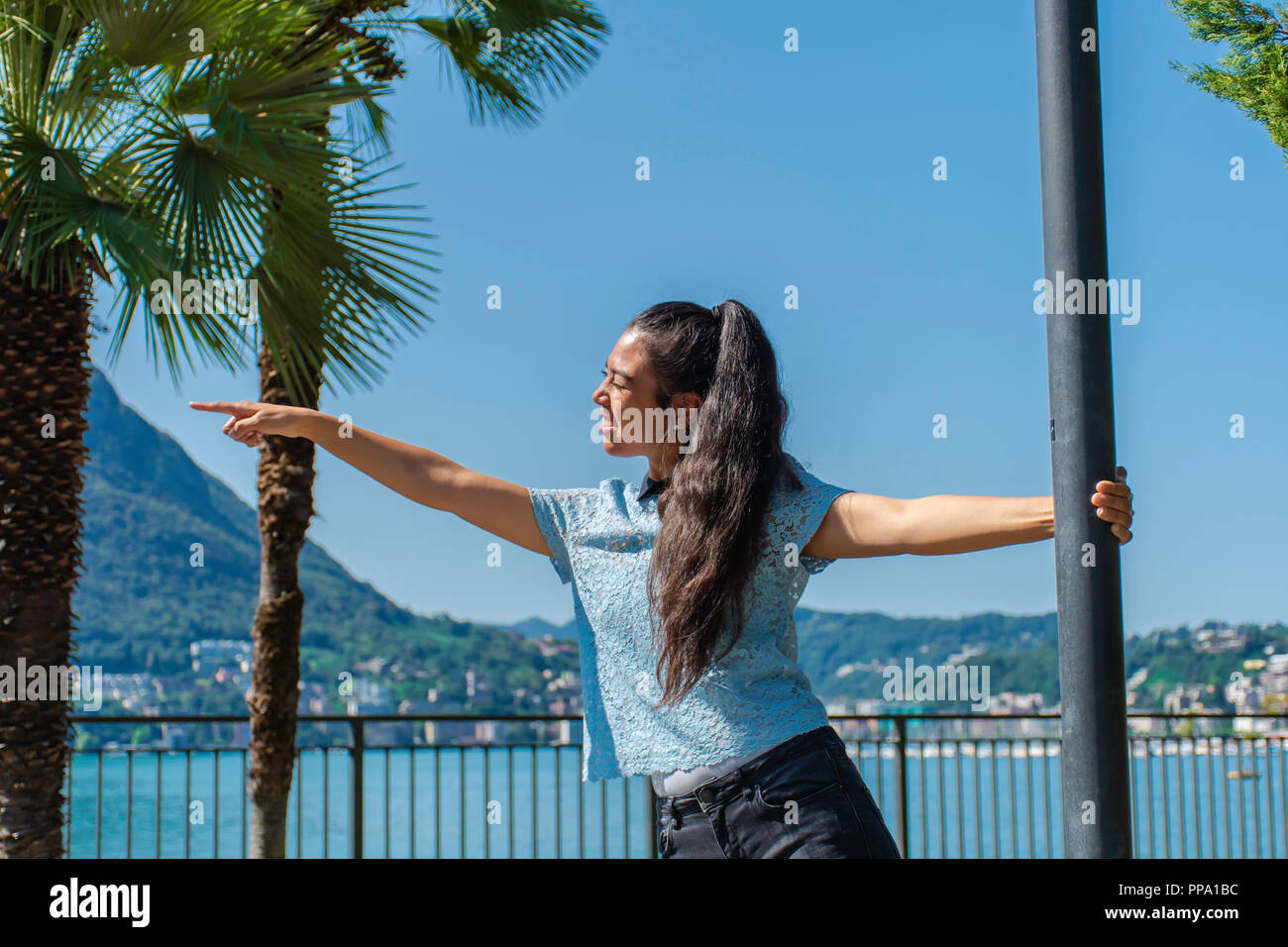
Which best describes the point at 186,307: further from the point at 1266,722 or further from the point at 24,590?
the point at 1266,722

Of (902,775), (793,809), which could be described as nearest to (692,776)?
(793,809)

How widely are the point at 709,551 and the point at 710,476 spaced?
5.8 inches

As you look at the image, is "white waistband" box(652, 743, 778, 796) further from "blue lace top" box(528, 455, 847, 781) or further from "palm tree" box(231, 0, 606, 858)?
"palm tree" box(231, 0, 606, 858)

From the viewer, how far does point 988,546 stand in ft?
5.56

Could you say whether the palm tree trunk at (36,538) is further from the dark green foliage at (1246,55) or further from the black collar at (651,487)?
the dark green foliage at (1246,55)

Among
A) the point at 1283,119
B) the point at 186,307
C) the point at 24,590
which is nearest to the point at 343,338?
the point at 186,307

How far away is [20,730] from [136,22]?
124 inches

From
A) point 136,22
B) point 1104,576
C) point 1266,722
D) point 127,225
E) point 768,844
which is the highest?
point 136,22

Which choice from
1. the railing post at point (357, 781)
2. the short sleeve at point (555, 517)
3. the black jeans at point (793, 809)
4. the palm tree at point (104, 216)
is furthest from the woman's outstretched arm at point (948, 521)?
the railing post at point (357, 781)

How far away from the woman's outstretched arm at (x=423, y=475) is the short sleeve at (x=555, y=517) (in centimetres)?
2

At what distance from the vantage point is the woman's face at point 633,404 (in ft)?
6.76

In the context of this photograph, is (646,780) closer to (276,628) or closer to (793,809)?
(276,628)

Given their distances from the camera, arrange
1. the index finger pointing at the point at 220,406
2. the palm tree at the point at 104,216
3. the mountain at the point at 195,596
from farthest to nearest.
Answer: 1. the mountain at the point at 195,596
2. the palm tree at the point at 104,216
3. the index finger pointing at the point at 220,406

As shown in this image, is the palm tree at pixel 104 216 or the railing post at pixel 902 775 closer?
the palm tree at pixel 104 216
